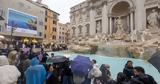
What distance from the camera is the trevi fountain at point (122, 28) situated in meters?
19.4

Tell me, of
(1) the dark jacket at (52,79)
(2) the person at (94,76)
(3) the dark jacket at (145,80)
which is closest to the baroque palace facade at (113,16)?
(2) the person at (94,76)

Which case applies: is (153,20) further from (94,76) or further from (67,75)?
(67,75)

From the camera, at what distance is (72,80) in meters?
4.66

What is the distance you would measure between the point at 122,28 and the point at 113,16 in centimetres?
215

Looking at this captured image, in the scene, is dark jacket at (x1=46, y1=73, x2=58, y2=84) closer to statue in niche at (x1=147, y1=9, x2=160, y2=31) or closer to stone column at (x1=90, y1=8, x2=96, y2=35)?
statue in niche at (x1=147, y1=9, x2=160, y2=31)

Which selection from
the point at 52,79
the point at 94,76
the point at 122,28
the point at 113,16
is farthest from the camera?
the point at 113,16

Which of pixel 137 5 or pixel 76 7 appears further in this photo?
pixel 76 7

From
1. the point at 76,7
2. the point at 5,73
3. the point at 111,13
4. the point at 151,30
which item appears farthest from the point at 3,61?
the point at 76,7

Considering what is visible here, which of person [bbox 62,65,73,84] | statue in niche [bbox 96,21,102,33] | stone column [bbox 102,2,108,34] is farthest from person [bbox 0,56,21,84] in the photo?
statue in niche [bbox 96,21,102,33]

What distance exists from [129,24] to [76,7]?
46.6 ft

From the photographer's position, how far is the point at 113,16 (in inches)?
1115

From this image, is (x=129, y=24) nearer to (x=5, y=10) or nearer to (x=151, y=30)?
(x=151, y=30)

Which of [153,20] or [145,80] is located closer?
[145,80]

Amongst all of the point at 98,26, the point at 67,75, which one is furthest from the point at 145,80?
the point at 98,26
